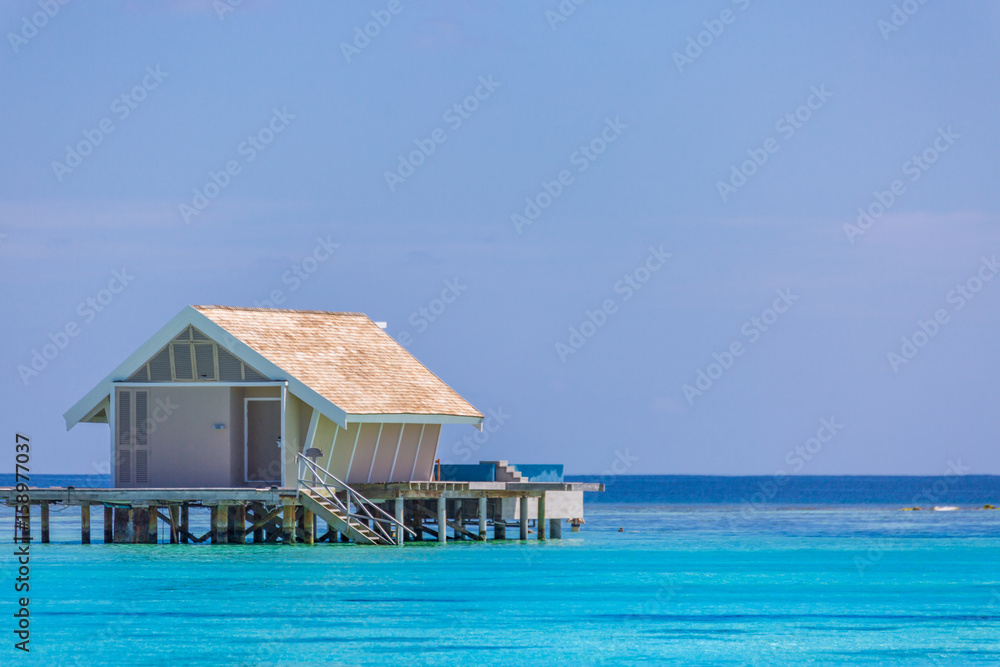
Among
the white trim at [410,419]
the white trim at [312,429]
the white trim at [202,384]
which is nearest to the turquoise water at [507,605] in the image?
the white trim at [312,429]

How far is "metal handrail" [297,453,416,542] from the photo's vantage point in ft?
122

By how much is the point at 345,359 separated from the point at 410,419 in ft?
7.70

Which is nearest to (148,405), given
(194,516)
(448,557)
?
(448,557)

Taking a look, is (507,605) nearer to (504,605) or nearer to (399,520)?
(504,605)

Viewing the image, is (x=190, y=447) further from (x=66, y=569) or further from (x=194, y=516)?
(x=194, y=516)

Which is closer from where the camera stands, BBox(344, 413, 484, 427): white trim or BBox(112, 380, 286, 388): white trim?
BBox(112, 380, 286, 388): white trim

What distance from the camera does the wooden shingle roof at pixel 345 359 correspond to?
124 feet

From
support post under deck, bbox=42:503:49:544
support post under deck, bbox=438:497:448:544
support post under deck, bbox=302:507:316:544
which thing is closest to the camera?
support post under deck, bbox=302:507:316:544

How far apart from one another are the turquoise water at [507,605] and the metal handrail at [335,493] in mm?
977

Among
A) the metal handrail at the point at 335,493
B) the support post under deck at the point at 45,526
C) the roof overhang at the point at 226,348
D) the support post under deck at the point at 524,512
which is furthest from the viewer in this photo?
the support post under deck at the point at 524,512

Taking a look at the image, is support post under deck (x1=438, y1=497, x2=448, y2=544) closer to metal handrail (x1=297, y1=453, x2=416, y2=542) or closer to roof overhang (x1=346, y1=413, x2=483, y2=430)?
metal handrail (x1=297, y1=453, x2=416, y2=542)

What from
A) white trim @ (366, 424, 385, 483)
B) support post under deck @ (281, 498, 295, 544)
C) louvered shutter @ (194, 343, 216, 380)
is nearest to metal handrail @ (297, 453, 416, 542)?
support post under deck @ (281, 498, 295, 544)

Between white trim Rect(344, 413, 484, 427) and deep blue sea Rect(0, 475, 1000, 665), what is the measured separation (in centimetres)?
304

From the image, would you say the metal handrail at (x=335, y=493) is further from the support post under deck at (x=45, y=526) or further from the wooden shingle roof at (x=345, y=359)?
the support post under deck at (x=45, y=526)
